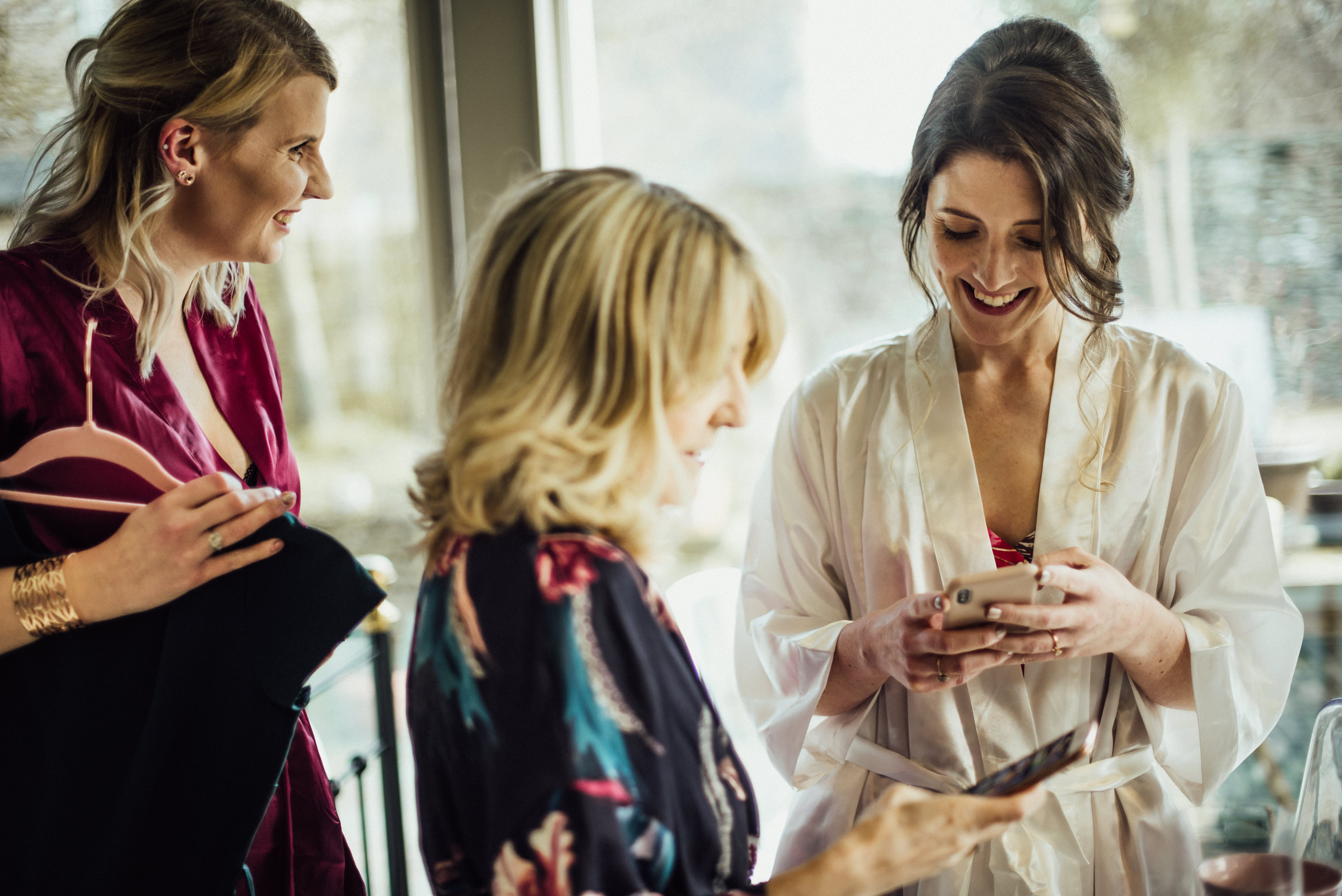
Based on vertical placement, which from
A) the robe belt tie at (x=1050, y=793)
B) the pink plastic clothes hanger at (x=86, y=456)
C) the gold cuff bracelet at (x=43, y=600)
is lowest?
the robe belt tie at (x=1050, y=793)

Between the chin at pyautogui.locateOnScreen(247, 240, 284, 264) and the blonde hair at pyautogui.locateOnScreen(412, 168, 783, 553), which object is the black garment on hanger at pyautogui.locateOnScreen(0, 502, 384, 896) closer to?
the blonde hair at pyautogui.locateOnScreen(412, 168, 783, 553)

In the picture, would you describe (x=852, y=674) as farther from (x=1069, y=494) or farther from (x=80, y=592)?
(x=80, y=592)

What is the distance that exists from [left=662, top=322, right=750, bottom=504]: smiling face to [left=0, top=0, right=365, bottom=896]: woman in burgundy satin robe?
476mm

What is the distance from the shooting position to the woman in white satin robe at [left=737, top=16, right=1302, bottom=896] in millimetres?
1295

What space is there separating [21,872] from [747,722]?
145 cm

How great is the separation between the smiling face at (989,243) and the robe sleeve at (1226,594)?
0.28m

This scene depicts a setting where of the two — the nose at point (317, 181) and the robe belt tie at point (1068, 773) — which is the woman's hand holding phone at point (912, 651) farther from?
the nose at point (317, 181)

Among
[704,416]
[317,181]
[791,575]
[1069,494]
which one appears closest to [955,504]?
[1069,494]

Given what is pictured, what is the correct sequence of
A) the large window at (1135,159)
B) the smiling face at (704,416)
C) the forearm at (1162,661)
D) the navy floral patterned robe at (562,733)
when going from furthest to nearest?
the large window at (1135,159), the forearm at (1162,661), the smiling face at (704,416), the navy floral patterned robe at (562,733)

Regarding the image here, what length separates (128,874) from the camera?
108cm

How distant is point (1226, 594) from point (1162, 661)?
0.13 m

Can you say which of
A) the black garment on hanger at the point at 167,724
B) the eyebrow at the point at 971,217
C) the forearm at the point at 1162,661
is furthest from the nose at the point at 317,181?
the forearm at the point at 1162,661

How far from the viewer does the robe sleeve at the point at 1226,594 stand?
130cm

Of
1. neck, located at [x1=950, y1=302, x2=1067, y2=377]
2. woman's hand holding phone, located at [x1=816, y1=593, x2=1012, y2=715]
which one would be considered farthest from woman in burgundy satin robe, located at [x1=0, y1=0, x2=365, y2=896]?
neck, located at [x1=950, y1=302, x2=1067, y2=377]
